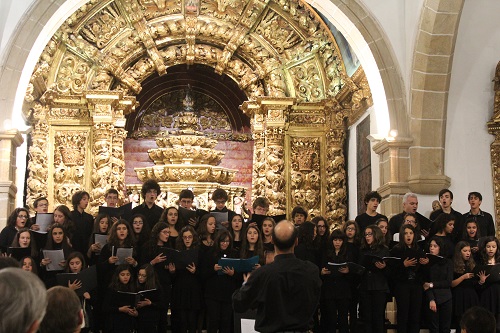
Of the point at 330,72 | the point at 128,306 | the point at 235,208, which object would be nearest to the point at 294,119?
the point at 330,72

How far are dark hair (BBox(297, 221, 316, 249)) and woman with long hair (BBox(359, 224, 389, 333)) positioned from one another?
58cm

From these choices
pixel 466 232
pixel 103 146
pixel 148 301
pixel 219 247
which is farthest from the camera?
pixel 103 146

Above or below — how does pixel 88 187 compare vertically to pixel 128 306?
above

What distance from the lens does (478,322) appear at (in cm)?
409

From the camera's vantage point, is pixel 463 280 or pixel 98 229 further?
pixel 98 229

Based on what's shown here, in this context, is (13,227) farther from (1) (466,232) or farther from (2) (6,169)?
(1) (466,232)

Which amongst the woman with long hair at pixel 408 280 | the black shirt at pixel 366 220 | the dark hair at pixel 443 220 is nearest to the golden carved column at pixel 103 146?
the black shirt at pixel 366 220

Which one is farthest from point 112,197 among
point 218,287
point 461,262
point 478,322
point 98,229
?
point 478,322

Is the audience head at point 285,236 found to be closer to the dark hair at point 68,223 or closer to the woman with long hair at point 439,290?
the woman with long hair at point 439,290

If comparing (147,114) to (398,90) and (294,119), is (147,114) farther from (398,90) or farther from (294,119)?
(398,90)

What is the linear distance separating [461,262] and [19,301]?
21.8ft

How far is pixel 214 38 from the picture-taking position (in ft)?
47.4

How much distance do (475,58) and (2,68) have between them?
22.2 ft

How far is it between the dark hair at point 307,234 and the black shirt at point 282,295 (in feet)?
11.4
